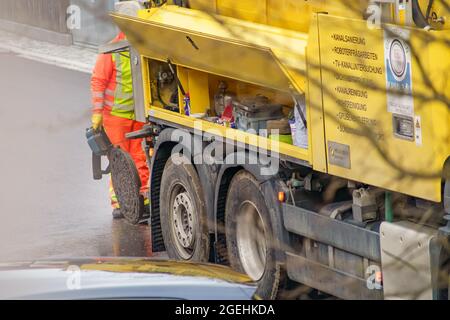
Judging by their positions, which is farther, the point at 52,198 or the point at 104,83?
the point at 52,198

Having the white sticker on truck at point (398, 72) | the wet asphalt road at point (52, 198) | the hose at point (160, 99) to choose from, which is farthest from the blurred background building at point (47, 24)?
the white sticker on truck at point (398, 72)

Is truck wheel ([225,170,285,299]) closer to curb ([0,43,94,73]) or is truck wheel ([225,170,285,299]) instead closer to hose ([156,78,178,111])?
hose ([156,78,178,111])

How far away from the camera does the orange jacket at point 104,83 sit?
12.5 metres

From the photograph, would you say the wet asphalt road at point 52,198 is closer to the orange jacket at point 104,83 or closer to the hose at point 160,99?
the orange jacket at point 104,83

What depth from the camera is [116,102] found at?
494 inches

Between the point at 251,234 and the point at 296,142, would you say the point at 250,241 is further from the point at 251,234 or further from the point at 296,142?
the point at 296,142

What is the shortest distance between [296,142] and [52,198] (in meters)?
5.66

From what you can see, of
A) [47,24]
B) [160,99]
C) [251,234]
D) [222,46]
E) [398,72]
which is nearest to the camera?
[398,72]

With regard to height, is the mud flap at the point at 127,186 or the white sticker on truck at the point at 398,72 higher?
the white sticker on truck at the point at 398,72

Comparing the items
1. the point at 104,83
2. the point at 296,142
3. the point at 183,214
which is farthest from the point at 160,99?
the point at 296,142

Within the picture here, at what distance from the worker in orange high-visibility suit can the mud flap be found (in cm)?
60
